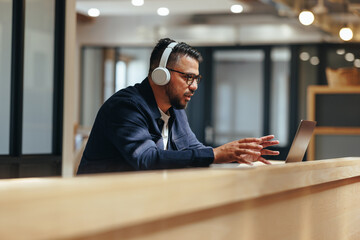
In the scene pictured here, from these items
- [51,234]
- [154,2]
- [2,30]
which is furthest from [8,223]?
[154,2]

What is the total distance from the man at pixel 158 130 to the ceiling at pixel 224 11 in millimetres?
5738

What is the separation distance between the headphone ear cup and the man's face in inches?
2.3

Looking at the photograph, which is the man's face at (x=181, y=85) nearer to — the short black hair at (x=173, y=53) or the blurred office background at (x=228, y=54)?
the short black hair at (x=173, y=53)

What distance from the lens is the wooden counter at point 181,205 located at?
0.77 meters

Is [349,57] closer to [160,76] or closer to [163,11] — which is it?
[163,11]

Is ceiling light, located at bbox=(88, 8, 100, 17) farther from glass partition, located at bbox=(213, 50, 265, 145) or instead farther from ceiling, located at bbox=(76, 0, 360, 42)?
glass partition, located at bbox=(213, 50, 265, 145)

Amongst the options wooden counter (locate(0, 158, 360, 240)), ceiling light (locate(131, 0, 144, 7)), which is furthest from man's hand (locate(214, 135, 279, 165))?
ceiling light (locate(131, 0, 144, 7))

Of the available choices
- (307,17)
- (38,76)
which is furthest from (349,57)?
(38,76)

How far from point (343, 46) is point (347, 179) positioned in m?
7.72

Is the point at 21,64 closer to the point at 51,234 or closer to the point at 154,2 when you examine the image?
the point at 51,234

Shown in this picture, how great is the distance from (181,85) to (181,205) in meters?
1.40

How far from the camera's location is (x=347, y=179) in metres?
2.06

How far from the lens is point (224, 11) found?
9.48m

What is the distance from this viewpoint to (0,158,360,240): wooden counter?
77 centimetres
